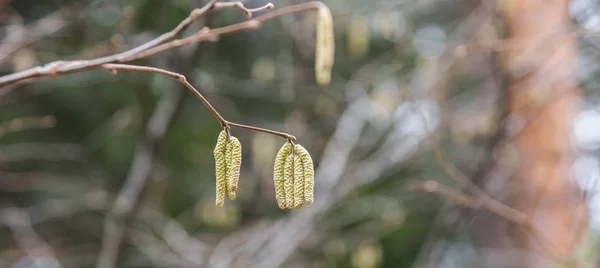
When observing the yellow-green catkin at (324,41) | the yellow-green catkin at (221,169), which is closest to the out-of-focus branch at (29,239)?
the yellow-green catkin at (324,41)

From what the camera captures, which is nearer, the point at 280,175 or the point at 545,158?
the point at 280,175

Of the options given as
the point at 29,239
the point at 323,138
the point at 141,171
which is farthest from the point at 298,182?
the point at 323,138

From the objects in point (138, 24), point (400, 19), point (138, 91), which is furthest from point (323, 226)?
point (138, 91)

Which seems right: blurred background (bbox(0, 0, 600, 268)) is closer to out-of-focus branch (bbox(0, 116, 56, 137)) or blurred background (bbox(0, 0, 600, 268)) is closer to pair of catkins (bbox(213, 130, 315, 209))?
out-of-focus branch (bbox(0, 116, 56, 137))

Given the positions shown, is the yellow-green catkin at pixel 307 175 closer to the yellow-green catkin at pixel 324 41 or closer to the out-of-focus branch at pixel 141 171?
the yellow-green catkin at pixel 324 41

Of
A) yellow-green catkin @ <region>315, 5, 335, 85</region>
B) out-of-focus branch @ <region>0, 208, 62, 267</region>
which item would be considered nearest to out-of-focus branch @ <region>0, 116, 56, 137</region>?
yellow-green catkin @ <region>315, 5, 335, 85</region>

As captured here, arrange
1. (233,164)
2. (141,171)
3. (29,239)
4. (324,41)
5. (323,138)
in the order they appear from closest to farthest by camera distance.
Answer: (233,164) → (324,41) → (141,171) → (29,239) → (323,138)

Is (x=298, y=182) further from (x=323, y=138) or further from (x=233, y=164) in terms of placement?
(x=323, y=138)

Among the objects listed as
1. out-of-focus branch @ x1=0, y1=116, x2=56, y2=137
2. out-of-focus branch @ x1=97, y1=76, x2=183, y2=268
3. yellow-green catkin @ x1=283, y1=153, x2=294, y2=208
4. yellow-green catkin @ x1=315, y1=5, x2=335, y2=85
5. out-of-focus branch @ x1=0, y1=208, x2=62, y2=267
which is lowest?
out-of-focus branch @ x1=0, y1=208, x2=62, y2=267

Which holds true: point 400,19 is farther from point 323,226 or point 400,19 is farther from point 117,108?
point 117,108
